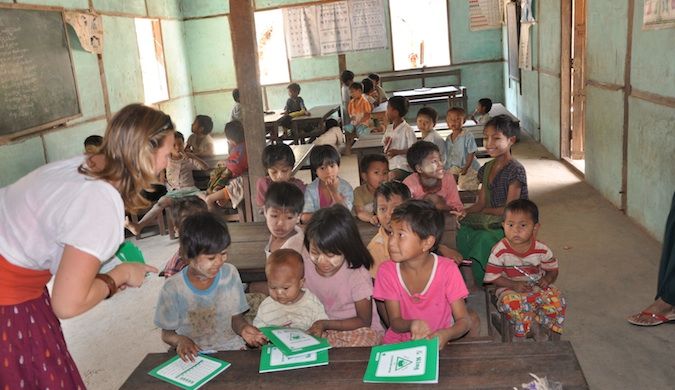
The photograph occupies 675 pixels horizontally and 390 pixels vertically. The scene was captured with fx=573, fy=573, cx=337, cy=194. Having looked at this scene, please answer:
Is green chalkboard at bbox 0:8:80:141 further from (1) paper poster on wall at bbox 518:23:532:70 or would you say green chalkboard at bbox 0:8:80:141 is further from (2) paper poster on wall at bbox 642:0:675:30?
(1) paper poster on wall at bbox 518:23:532:70

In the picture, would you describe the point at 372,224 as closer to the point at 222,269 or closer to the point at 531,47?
the point at 222,269

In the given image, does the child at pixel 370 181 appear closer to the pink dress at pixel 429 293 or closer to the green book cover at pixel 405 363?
the pink dress at pixel 429 293

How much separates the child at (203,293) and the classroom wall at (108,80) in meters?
3.95

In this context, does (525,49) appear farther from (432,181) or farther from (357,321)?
(357,321)

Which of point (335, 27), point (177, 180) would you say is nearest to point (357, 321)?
point (177, 180)

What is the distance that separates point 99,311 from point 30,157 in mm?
2591

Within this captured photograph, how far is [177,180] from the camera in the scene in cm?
514

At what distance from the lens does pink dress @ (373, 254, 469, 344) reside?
2051 millimetres

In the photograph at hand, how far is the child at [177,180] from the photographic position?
16.5 feet

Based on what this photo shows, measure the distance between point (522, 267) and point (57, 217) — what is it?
193 cm

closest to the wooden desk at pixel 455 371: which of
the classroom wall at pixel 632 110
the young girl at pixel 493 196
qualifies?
the young girl at pixel 493 196

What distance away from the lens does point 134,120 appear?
1524 mm

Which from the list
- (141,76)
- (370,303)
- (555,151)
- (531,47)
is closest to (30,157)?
(141,76)

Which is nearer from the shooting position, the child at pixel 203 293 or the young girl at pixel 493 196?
the child at pixel 203 293
